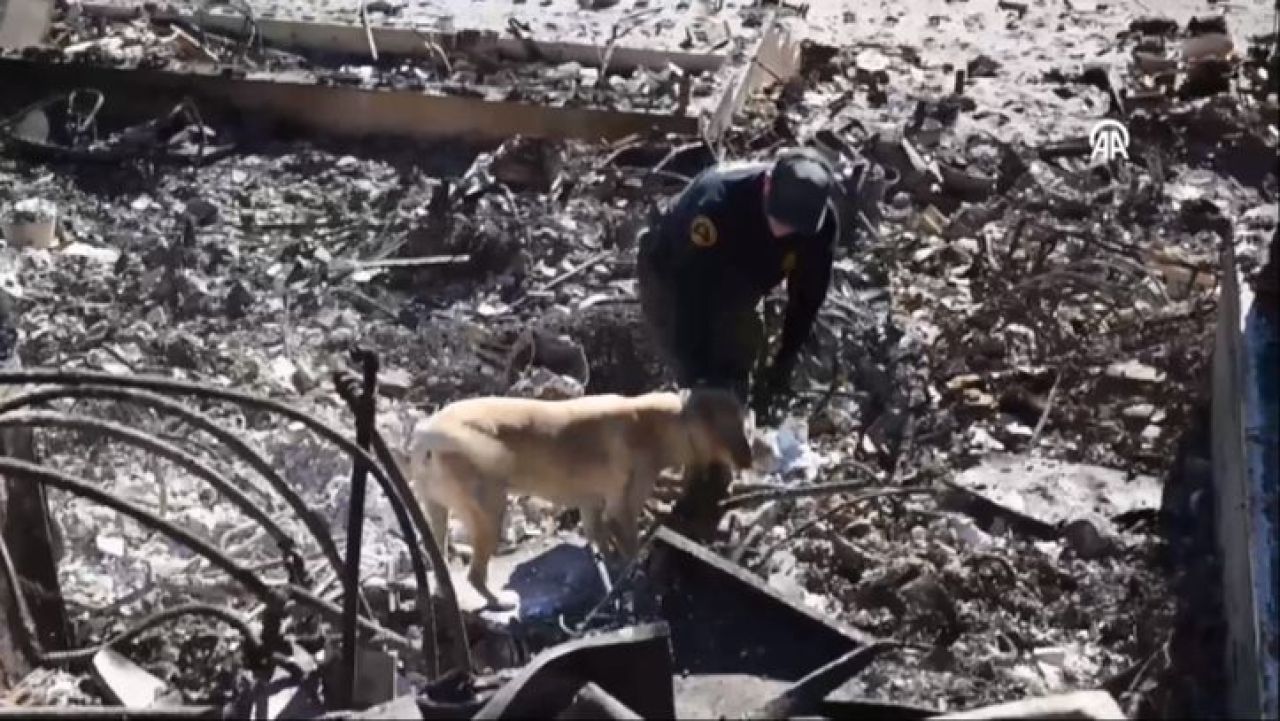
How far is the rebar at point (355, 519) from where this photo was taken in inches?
203

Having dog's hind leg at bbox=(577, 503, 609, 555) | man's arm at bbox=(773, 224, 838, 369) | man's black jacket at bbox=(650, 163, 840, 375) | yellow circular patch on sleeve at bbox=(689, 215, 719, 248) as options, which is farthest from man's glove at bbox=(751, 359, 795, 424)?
dog's hind leg at bbox=(577, 503, 609, 555)

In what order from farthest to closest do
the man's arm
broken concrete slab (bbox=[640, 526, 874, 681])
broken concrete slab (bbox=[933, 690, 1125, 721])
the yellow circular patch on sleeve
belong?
1. the man's arm
2. the yellow circular patch on sleeve
3. broken concrete slab (bbox=[640, 526, 874, 681])
4. broken concrete slab (bbox=[933, 690, 1125, 721])

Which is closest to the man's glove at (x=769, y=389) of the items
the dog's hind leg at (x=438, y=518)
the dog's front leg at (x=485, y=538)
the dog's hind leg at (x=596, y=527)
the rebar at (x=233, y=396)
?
the dog's hind leg at (x=596, y=527)

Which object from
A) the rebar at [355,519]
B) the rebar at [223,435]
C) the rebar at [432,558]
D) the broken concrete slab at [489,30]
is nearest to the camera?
the rebar at [355,519]

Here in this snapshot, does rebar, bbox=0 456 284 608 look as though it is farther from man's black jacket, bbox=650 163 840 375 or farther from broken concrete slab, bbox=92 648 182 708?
man's black jacket, bbox=650 163 840 375

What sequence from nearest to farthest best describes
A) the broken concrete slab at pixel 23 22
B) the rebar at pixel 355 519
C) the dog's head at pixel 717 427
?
the rebar at pixel 355 519, the dog's head at pixel 717 427, the broken concrete slab at pixel 23 22

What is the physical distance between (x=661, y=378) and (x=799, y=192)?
2223mm

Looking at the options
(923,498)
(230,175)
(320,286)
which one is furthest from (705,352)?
(230,175)

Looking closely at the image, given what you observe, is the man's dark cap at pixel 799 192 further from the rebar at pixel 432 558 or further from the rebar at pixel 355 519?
the rebar at pixel 355 519

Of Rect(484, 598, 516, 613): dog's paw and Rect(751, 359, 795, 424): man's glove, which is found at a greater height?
Rect(751, 359, 795, 424): man's glove

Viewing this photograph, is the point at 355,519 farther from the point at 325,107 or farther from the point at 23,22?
the point at 23,22

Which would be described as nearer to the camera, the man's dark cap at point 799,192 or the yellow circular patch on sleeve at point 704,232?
the man's dark cap at point 799,192

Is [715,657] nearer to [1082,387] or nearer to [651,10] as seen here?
[1082,387]

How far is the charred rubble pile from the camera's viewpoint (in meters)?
6.50
